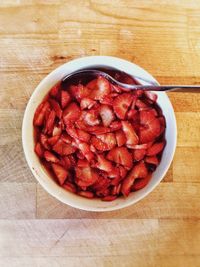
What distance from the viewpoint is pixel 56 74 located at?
36.8 inches

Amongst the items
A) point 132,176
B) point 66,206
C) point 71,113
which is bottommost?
point 66,206

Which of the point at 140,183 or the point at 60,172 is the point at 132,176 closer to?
the point at 140,183

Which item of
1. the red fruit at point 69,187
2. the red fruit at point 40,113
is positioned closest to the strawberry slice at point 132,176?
the red fruit at point 69,187

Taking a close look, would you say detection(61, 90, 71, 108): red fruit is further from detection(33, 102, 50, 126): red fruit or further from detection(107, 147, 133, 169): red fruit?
detection(107, 147, 133, 169): red fruit

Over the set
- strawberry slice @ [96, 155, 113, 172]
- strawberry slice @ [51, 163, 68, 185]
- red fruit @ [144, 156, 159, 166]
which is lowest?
strawberry slice @ [51, 163, 68, 185]

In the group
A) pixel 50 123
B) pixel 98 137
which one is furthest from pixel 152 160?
pixel 50 123

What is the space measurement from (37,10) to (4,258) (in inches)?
22.5

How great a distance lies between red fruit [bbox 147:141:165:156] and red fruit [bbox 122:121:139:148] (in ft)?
0.13

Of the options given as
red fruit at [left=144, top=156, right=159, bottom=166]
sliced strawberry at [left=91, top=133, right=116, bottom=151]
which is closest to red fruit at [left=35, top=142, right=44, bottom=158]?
sliced strawberry at [left=91, top=133, right=116, bottom=151]

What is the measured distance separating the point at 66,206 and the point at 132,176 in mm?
179

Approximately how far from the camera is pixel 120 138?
0.92 meters

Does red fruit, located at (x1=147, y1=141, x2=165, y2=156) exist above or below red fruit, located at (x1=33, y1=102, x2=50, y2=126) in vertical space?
below

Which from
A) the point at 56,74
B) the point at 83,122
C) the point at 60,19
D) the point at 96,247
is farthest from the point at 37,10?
the point at 96,247

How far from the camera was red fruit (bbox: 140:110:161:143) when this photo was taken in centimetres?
94
